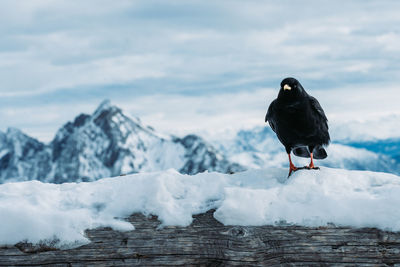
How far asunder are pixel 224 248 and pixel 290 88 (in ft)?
10.00

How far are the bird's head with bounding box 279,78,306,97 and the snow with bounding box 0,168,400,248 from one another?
1597 mm

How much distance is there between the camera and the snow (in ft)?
15.5

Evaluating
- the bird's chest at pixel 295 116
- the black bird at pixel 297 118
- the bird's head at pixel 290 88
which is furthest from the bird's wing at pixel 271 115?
the bird's head at pixel 290 88

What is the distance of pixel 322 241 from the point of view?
4.55 meters

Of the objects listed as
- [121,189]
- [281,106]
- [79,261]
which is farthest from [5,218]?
→ [281,106]

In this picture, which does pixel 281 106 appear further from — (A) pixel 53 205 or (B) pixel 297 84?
(A) pixel 53 205

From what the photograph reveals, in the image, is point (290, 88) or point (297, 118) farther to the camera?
point (297, 118)

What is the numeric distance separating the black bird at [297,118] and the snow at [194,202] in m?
1.41

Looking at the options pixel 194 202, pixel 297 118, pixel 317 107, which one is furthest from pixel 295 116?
pixel 194 202

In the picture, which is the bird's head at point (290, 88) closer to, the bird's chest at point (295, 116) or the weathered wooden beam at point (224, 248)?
the bird's chest at point (295, 116)

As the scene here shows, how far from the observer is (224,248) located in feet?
15.3

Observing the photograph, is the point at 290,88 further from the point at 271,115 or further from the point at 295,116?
the point at 271,115

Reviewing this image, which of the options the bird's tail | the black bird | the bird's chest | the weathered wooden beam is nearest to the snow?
the weathered wooden beam

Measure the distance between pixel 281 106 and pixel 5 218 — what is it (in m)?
4.20
